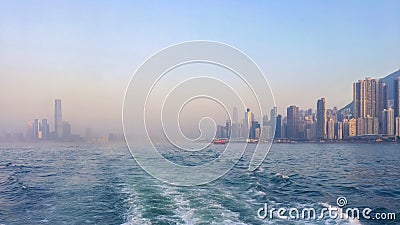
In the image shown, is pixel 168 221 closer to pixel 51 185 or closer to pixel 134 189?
pixel 134 189

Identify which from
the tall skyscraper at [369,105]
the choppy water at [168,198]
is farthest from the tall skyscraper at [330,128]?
the choppy water at [168,198]

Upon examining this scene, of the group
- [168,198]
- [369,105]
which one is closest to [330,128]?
[369,105]

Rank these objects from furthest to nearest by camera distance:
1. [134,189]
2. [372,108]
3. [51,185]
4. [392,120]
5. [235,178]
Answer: [372,108], [392,120], [235,178], [51,185], [134,189]

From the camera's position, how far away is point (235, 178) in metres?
22.3

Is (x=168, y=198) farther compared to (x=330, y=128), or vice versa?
(x=330, y=128)

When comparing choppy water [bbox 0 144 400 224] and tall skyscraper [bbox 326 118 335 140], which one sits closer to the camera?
choppy water [bbox 0 144 400 224]

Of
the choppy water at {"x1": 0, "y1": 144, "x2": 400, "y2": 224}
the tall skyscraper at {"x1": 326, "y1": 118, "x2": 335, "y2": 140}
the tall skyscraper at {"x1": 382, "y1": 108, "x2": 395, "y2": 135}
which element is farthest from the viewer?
the tall skyscraper at {"x1": 326, "y1": 118, "x2": 335, "y2": 140}

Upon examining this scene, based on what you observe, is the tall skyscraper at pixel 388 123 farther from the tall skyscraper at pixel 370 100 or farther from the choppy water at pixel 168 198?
the choppy water at pixel 168 198

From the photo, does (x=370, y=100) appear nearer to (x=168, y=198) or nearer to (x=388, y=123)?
(x=388, y=123)

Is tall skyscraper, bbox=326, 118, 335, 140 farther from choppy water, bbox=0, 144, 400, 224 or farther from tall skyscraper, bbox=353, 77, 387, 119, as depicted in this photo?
choppy water, bbox=0, 144, 400, 224

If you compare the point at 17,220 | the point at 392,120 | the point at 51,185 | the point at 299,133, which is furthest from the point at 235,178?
the point at 392,120

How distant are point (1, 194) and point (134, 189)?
24.8ft

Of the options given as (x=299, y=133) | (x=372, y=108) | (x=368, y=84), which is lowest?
(x=299, y=133)

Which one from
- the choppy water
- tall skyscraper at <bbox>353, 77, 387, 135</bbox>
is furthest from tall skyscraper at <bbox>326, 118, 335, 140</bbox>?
the choppy water
